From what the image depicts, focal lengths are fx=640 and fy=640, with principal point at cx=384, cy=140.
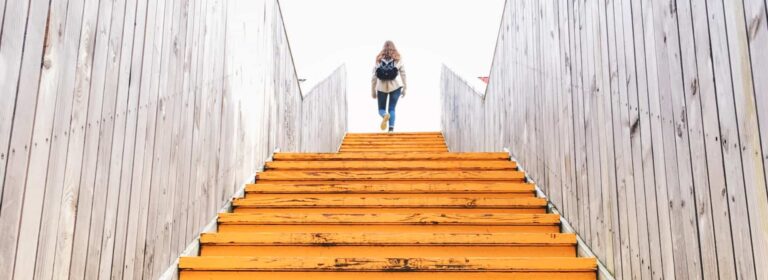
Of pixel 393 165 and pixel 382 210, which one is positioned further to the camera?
pixel 393 165

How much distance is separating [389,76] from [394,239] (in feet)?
16.8

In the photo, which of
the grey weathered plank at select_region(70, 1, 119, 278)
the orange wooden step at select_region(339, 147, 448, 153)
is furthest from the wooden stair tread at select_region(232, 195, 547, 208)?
the orange wooden step at select_region(339, 147, 448, 153)

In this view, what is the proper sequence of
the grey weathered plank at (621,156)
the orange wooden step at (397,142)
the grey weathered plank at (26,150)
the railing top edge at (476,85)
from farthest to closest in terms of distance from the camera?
the orange wooden step at (397,142) → the railing top edge at (476,85) → the grey weathered plank at (621,156) → the grey weathered plank at (26,150)

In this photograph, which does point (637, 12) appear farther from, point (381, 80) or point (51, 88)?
point (381, 80)

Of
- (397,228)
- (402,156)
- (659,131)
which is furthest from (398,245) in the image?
(402,156)

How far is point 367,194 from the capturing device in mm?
3637

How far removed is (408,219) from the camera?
3035 mm

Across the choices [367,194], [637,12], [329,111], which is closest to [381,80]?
[329,111]

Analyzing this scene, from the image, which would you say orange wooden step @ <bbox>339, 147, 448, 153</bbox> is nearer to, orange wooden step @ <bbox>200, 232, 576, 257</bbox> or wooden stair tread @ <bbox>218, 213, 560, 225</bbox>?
wooden stair tread @ <bbox>218, 213, 560, 225</bbox>

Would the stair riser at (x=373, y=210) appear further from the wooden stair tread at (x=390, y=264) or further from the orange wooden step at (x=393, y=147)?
the orange wooden step at (x=393, y=147)

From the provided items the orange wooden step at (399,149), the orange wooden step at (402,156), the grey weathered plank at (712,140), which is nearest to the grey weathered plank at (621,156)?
the grey weathered plank at (712,140)

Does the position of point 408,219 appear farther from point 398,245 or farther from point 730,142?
point 730,142

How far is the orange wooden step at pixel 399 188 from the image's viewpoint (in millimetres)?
3607

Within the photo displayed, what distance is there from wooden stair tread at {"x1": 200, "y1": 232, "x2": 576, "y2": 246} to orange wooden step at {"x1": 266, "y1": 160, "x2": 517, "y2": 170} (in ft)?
4.41
